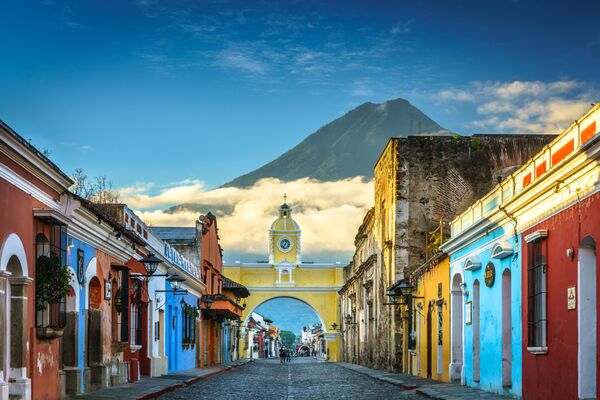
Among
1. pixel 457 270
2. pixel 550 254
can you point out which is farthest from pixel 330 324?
pixel 550 254

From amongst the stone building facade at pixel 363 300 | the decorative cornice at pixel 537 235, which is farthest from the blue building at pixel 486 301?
the stone building facade at pixel 363 300

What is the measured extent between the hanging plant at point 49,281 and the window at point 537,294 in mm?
6217

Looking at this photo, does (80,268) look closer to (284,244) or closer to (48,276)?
(48,276)

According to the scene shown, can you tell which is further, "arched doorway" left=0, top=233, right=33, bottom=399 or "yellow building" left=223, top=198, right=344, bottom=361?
"yellow building" left=223, top=198, right=344, bottom=361

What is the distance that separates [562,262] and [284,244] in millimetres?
67056

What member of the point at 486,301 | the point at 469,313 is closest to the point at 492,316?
the point at 486,301

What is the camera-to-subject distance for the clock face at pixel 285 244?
78.6 m

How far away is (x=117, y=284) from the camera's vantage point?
65.8ft

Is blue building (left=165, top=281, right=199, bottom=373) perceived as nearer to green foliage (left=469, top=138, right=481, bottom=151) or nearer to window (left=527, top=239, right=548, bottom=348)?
green foliage (left=469, top=138, right=481, bottom=151)

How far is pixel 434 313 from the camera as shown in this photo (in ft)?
79.8

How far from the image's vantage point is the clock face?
7856 cm

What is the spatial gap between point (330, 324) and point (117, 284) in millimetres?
51465

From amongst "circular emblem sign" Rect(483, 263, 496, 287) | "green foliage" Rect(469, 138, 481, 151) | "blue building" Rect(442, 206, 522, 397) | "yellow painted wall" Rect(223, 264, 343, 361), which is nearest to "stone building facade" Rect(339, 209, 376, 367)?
"green foliage" Rect(469, 138, 481, 151)

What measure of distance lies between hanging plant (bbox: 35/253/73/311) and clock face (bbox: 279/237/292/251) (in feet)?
214
